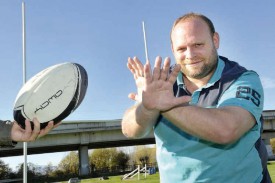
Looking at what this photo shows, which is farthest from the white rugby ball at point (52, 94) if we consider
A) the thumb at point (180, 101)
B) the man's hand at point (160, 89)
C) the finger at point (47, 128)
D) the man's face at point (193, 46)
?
the thumb at point (180, 101)

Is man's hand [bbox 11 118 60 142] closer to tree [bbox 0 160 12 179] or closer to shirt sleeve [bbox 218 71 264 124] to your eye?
shirt sleeve [bbox 218 71 264 124]

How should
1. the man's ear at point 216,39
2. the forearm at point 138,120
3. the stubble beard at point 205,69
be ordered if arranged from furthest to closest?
1. the man's ear at point 216,39
2. the stubble beard at point 205,69
3. the forearm at point 138,120

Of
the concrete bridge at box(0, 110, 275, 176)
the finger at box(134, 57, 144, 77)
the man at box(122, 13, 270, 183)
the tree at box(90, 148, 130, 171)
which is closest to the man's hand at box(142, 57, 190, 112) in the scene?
the man at box(122, 13, 270, 183)

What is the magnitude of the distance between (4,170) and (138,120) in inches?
3289

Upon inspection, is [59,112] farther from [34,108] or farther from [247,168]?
[247,168]

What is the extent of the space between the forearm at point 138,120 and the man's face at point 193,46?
57cm

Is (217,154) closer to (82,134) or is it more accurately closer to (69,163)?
(82,134)

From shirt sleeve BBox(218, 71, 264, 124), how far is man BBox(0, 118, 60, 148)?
2.28 meters

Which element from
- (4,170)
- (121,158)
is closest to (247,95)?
(4,170)

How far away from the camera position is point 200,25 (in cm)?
302

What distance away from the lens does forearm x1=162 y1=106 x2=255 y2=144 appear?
2.42 m

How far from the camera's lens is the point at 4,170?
79.2m

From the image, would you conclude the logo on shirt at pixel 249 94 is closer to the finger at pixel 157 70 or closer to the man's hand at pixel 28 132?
the finger at pixel 157 70

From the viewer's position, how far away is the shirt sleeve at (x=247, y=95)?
2697 mm
